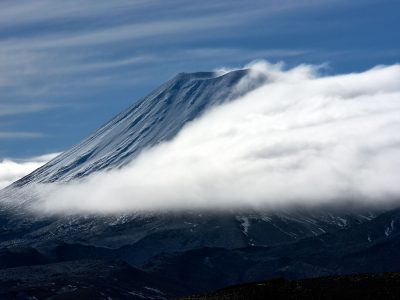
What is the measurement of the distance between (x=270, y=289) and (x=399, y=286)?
21.6 meters

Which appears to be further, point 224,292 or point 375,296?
point 224,292

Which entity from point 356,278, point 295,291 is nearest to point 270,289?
point 295,291

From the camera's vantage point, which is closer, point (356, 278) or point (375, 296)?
point (375, 296)

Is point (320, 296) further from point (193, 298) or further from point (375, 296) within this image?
point (193, 298)

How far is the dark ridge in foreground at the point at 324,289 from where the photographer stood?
159125 mm

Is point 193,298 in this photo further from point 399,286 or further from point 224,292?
point 399,286

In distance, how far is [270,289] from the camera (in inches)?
6452

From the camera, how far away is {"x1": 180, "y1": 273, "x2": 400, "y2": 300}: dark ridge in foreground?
159 metres

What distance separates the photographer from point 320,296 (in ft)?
527

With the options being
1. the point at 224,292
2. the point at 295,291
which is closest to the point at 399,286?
the point at 295,291

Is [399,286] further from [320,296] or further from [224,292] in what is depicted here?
[224,292]

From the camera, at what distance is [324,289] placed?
539ft

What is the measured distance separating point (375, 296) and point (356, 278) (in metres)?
13.7

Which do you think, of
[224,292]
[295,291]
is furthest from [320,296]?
[224,292]
